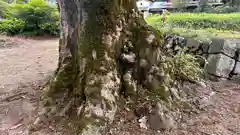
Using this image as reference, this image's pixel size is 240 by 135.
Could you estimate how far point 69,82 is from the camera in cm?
323

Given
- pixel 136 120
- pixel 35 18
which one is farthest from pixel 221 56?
pixel 35 18

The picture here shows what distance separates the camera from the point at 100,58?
2.89 meters

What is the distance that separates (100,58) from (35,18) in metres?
10.3

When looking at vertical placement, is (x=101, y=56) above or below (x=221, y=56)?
above

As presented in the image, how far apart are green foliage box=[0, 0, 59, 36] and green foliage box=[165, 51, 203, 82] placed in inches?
383

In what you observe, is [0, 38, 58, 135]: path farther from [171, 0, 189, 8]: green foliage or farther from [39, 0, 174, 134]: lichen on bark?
[171, 0, 189, 8]: green foliage

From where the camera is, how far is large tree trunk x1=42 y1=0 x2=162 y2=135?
2.81 meters

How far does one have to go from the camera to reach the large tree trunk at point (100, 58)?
281cm

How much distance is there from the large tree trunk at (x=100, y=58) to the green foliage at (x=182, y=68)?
40 centimetres

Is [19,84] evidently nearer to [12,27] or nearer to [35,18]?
[35,18]

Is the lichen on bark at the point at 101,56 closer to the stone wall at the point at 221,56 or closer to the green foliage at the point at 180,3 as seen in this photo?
the stone wall at the point at 221,56

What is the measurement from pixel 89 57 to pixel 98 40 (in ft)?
0.70

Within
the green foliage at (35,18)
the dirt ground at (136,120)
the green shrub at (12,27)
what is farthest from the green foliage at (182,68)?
the green shrub at (12,27)

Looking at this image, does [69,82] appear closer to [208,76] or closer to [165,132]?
[165,132]
